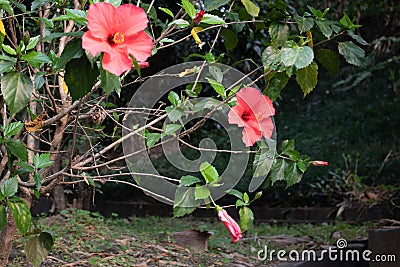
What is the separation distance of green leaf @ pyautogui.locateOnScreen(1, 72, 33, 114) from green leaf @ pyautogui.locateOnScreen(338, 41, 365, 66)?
909 mm

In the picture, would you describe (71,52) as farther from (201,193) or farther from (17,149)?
(201,193)

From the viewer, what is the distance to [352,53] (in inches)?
64.6

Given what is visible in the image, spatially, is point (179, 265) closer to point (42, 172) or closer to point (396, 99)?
point (42, 172)

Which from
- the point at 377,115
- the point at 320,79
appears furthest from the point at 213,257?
the point at 320,79

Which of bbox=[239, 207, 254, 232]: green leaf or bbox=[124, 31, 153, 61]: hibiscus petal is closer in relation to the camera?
bbox=[124, 31, 153, 61]: hibiscus petal

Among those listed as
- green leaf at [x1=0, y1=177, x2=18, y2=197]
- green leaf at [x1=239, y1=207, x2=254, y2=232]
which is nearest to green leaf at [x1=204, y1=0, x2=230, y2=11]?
green leaf at [x1=239, y1=207, x2=254, y2=232]

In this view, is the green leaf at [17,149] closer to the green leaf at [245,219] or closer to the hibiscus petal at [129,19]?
the hibiscus petal at [129,19]

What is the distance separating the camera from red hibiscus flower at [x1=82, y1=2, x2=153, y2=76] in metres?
1.00

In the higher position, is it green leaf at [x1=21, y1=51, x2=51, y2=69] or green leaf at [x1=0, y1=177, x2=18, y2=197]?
green leaf at [x1=21, y1=51, x2=51, y2=69]

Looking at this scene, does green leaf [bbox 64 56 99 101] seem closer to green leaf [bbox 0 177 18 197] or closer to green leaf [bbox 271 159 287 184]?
green leaf [bbox 0 177 18 197]

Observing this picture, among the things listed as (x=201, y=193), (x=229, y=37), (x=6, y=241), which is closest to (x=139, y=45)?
(x=201, y=193)

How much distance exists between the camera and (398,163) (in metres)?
5.63

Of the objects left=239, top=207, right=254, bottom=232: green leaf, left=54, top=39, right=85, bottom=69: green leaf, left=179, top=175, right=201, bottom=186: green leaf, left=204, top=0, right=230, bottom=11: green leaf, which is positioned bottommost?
left=239, top=207, right=254, bottom=232: green leaf

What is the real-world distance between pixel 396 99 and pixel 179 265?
565 cm
